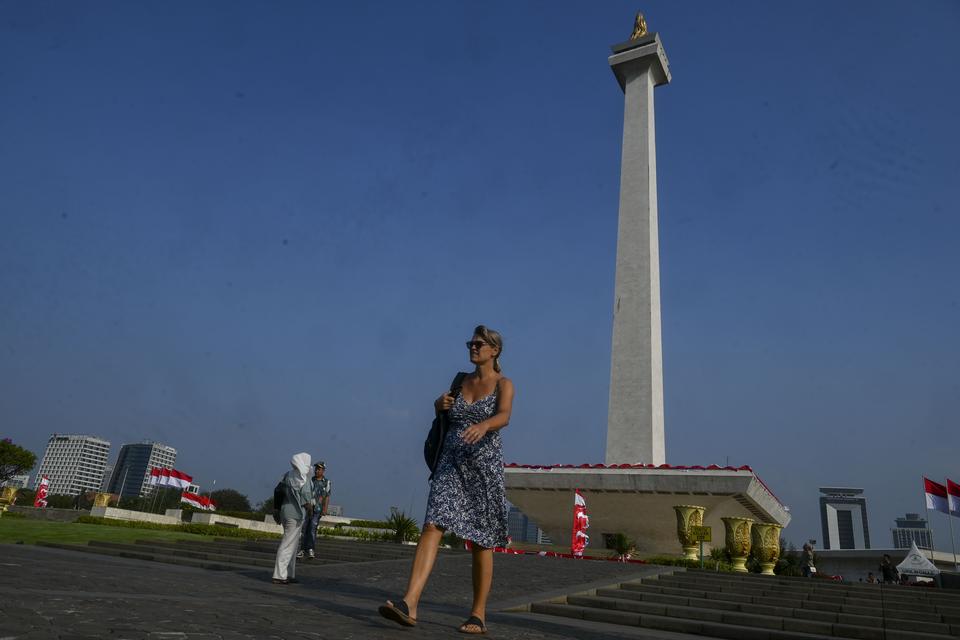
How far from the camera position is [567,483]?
22.5m

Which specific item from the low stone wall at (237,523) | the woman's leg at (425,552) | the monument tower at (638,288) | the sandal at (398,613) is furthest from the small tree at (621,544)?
the sandal at (398,613)

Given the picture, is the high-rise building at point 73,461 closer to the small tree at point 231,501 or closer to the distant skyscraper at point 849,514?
the small tree at point 231,501

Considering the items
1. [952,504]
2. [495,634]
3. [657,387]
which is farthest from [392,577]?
[952,504]

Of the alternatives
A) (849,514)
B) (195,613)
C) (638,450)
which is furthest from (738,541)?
(849,514)

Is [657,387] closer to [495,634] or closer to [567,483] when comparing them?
[567,483]

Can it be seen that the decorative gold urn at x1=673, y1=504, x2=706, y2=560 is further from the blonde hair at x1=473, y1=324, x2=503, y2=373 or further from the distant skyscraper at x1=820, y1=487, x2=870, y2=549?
the distant skyscraper at x1=820, y1=487, x2=870, y2=549

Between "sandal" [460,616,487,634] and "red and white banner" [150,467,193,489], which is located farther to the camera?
"red and white banner" [150,467,193,489]

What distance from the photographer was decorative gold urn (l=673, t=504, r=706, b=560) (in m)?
16.0

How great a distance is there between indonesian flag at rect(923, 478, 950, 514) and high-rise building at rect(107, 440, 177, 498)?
160 meters

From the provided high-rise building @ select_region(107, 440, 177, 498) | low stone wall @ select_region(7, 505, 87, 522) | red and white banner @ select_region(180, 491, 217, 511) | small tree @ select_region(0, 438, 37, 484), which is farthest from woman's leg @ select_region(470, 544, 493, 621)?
high-rise building @ select_region(107, 440, 177, 498)

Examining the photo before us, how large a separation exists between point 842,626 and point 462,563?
21.4ft

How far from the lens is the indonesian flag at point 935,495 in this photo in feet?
74.7

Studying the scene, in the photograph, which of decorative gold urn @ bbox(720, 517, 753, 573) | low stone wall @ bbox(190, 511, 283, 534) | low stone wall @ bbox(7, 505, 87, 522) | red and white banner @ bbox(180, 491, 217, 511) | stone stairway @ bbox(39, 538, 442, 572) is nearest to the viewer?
stone stairway @ bbox(39, 538, 442, 572)

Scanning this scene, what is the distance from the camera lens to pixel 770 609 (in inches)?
301
